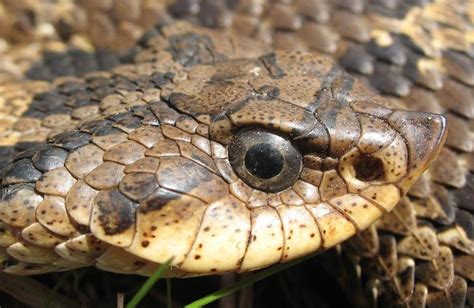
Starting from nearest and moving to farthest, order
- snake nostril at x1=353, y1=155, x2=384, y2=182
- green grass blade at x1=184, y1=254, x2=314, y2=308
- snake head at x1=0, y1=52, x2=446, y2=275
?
snake head at x1=0, y1=52, x2=446, y2=275 < snake nostril at x1=353, y1=155, x2=384, y2=182 < green grass blade at x1=184, y1=254, x2=314, y2=308

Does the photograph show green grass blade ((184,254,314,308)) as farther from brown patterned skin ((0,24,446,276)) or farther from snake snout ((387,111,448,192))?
snake snout ((387,111,448,192))

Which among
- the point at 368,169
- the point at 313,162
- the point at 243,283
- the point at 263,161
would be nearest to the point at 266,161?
the point at 263,161

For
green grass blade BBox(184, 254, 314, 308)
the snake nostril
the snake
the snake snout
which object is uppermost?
the snake snout

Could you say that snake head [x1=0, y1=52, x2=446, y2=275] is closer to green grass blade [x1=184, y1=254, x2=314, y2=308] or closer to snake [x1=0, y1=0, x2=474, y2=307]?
snake [x1=0, y1=0, x2=474, y2=307]

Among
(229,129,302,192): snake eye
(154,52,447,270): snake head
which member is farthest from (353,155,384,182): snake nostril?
(229,129,302,192): snake eye

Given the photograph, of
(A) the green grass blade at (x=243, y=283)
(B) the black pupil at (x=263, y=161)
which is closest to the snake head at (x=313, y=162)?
(B) the black pupil at (x=263, y=161)

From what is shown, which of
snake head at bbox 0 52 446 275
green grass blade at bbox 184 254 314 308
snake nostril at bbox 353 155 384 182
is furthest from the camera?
green grass blade at bbox 184 254 314 308

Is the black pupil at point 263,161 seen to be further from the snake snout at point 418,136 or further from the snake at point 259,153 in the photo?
the snake snout at point 418,136

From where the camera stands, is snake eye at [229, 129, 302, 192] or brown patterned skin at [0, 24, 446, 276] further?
snake eye at [229, 129, 302, 192]

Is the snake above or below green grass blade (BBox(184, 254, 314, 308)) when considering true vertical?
above
